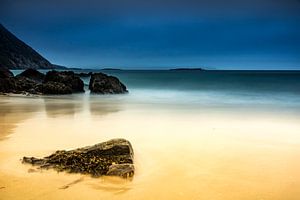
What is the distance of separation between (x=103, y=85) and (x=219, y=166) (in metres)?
21.7

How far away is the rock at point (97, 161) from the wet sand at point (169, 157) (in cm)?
19

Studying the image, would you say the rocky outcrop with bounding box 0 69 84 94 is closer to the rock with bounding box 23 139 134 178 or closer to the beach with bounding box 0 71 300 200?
the beach with bounding box 0 71 300 200

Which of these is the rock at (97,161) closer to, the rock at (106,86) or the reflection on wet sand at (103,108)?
the reflection on wet sand at (103,108)

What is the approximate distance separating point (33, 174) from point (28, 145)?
2.44m

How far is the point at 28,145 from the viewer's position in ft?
27.1

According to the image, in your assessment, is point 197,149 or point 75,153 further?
point 197,149

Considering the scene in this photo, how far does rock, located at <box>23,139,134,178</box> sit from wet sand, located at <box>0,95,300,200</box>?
0.19m

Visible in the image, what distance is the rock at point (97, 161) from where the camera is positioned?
19.9ft

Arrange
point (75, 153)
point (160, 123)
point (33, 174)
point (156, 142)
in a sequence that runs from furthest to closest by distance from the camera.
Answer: point (160, 123), point (156, 142), point (75, 153), point (33, 174)

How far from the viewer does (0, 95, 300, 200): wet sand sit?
5.41 m

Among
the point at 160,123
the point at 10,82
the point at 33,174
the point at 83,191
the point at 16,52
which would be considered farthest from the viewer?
the point at 16,52

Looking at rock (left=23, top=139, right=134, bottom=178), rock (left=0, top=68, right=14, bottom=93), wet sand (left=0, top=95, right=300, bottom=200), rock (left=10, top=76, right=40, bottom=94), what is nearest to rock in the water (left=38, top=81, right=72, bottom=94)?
rock (left=10, top=76, right=40, bottom=94)

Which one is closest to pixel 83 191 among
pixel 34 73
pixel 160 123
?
pixel 160 123

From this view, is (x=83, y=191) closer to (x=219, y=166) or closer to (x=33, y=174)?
(x=33, y=174)
